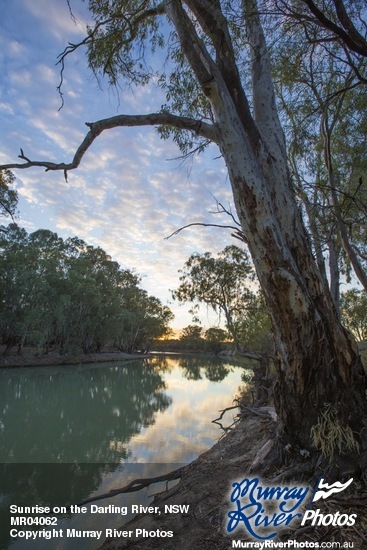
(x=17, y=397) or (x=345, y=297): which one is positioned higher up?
(x=345, y=297)

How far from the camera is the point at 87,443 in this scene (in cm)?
703

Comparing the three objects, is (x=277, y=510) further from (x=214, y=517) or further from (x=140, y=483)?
(x=140, y=483)

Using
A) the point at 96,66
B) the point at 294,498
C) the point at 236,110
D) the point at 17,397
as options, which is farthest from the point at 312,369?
the point at 17,397

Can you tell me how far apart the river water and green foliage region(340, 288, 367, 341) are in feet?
33.6

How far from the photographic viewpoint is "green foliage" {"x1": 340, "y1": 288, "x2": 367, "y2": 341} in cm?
1925

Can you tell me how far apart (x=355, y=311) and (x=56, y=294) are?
1940 centimetres

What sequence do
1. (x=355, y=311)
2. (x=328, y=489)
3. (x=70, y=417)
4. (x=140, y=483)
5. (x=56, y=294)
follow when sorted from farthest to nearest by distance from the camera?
(x=56, y=294)
(x=355, y=311)
(x=70, y=417)
(x=140, y=483)
(x=328, y=489)

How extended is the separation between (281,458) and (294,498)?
0.34 metres

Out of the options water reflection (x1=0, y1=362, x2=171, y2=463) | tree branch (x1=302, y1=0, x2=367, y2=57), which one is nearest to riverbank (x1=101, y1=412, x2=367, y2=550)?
tree branch (x1=302, y1=0, x2=367, y2=57)

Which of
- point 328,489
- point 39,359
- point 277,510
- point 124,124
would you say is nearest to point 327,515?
point 328,489

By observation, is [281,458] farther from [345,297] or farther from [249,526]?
[345,297]

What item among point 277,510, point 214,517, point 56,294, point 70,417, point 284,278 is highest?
point 56,294

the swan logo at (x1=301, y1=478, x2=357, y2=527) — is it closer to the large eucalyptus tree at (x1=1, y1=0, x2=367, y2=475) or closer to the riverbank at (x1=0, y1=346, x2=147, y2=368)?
the large eucalyptus tree at (x1=1, y1=0, x2=367, y2=475)

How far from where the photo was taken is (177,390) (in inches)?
614
